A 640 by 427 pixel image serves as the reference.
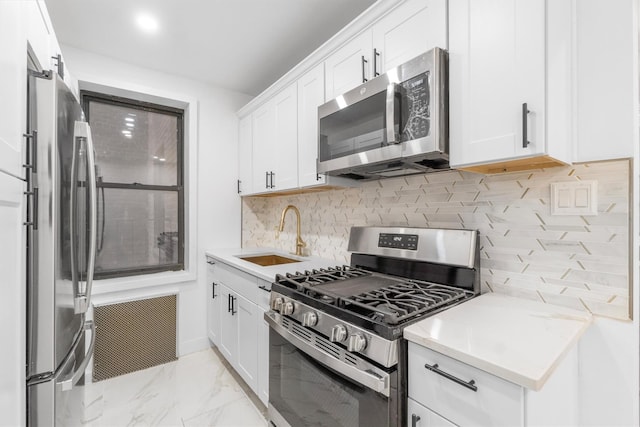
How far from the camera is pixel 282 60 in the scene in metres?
2.45

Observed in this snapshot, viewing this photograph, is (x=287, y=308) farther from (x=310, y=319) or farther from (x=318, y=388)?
(x=318, y=388)

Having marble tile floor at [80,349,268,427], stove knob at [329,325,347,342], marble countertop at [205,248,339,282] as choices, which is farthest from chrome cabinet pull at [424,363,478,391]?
marble tile floor at [80,349,268,427]

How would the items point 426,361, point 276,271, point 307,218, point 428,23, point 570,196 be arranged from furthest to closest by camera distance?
point 307,218 < point 276,271 < point 428,23 < point 570,196 < point 426,361

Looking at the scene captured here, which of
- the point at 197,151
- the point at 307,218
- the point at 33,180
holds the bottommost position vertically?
the point at 307,218

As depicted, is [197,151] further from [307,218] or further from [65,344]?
[65,344]

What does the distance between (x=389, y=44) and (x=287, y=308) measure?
134 centimetres

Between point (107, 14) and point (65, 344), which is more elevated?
point (107, 14)

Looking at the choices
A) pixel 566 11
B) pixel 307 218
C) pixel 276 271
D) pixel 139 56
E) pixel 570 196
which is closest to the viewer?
pixel 566 11

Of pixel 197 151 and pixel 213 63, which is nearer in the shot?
pixel 213 63

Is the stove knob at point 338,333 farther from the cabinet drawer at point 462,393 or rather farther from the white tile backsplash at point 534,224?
the white tile backsplash at point 534,224

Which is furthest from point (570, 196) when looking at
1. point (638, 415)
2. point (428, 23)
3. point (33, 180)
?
point (33, 180)

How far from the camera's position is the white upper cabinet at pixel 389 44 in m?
1.25

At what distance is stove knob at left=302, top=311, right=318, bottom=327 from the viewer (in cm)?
123

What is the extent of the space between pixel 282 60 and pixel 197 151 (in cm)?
113
